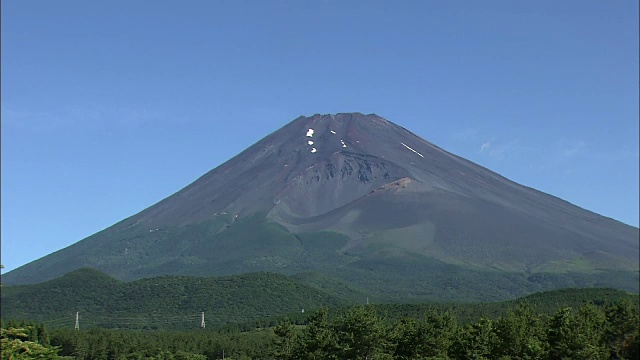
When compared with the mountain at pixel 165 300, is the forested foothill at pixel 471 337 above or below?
below

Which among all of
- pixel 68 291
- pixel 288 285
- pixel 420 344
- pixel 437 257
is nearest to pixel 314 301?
pixel 288 285

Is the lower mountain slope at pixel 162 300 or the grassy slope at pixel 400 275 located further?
the grassy slope at pixel 400 275

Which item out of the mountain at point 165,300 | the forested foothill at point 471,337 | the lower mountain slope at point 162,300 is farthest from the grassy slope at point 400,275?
the forested foothill at point 471,337

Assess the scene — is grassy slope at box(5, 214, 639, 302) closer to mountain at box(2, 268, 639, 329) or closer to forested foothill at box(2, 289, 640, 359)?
mountain at box(2, 268, 639, 329)

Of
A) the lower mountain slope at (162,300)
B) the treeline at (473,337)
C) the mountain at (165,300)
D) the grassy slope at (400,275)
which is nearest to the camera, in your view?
the treeline at (473,337)

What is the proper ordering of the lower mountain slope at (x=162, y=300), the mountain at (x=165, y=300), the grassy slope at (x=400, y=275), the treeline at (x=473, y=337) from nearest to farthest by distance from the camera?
1. the treeline at (x=473, y=337)
2. the mountain at (x=165, y=300)
3. the lower mountain slope at (x=162, y=300)
4. the grassy slope at (x=400, y=275)

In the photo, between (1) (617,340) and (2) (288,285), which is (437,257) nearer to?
(2) (288,285)

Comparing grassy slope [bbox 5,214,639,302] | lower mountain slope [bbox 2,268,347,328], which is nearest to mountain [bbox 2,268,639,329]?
lower mountain slope [bbox 2,268,347,328]

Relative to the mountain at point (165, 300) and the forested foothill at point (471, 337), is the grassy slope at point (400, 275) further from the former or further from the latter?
the forested foothill at point (471, 337)

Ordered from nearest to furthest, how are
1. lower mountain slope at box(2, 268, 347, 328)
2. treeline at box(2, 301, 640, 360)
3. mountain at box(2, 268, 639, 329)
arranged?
treeline at box(2, 301, 640, 360) < mountain at box(2, 268, 639, 329) < lower mountain slope at box(2, 268, 347, 328)

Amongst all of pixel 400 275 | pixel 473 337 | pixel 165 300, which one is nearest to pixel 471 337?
pixel 473 337

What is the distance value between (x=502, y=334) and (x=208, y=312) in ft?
276

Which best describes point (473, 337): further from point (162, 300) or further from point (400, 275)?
point (400, 275)

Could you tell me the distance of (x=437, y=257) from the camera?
19575 cm
